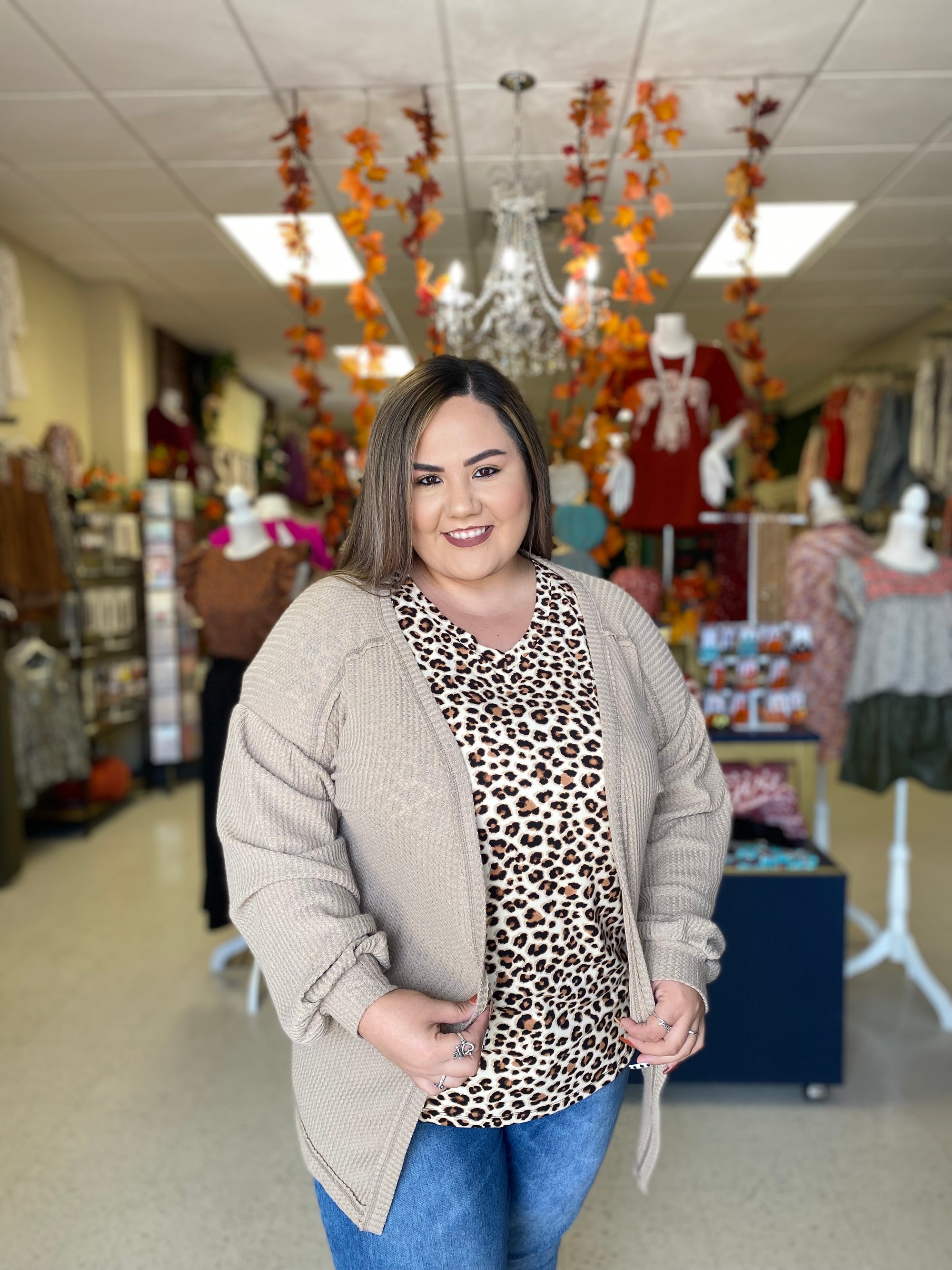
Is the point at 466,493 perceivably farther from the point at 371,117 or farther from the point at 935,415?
the point at 935,415

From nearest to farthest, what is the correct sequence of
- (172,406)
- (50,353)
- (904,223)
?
1. (904,223)
2. (50,353)
3. (172,406)

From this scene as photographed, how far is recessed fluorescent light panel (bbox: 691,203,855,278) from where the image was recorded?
16.3ft

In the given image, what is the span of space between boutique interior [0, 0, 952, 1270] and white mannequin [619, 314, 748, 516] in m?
0.02

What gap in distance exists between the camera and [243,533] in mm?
3352

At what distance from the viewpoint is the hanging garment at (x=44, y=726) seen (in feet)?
15.4

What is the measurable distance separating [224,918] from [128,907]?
3.44ft

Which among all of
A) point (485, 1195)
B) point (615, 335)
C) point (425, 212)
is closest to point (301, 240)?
point (425, 212)

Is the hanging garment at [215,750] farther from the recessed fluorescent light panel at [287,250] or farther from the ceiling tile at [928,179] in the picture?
the ceiling tile at [928,179]

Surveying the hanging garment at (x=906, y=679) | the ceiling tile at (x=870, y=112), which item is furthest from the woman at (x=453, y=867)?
the ceiling tile at (x=870, y=112)

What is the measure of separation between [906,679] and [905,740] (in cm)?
19

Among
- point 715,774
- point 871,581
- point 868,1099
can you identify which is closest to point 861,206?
point 871,581

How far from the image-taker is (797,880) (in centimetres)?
262

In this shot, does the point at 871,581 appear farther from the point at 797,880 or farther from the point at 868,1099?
the point at 868,1099

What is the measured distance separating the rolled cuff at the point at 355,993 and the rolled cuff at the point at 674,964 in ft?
1.18
